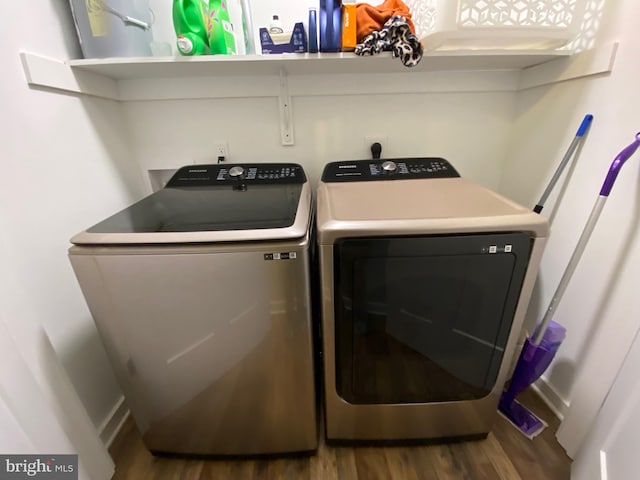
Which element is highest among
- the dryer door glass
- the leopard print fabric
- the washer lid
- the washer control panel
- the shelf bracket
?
the leopard print fabric

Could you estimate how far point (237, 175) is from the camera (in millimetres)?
1333

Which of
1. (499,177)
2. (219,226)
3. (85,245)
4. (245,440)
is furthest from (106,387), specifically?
(499,177)

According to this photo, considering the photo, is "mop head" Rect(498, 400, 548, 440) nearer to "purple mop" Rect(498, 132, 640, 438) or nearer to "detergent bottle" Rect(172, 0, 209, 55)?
"purple mop" Rect(498, 132, 640, 438)

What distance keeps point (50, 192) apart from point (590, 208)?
187cm

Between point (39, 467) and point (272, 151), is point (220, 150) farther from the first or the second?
point (39, 467)

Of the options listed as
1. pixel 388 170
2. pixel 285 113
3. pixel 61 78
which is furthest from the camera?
pixel 285 113

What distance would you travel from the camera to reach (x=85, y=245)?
0.81 metres

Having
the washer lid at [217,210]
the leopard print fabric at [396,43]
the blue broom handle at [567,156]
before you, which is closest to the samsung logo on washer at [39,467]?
the washer lid at [217,210]

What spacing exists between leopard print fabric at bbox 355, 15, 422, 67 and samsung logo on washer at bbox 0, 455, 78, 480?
62.3 inches

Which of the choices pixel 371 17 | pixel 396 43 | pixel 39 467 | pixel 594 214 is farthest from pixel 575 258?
pixel 39 467

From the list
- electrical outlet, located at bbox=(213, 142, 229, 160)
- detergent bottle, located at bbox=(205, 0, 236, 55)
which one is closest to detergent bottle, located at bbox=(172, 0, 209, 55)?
detergent bottle, located at bbox=(205, 0, 236, 55)

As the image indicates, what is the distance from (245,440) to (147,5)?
172cm

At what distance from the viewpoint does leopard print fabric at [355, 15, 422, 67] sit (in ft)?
3.48

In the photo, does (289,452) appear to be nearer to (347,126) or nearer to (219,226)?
(219,226)
